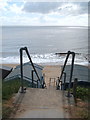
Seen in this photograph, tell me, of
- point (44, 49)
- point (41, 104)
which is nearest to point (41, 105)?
point (41, 104)

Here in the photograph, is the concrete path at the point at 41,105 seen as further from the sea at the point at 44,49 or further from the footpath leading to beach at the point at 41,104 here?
the sea at the point at 44,49

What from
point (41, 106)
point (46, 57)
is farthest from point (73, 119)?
point (46, 57)

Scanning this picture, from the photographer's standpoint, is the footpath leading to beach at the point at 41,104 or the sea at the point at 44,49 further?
the sea at the point at 44,49

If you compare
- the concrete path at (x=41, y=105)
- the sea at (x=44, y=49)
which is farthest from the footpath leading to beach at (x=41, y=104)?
the sea at (x=44, y=49)

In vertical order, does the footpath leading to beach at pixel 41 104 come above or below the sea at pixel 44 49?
below

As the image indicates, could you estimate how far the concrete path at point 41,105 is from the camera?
341cm

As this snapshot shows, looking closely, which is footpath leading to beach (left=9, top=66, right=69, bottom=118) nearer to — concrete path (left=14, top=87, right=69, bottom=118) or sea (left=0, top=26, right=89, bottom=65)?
concrete path (left=14, top=87, right=69, bottom=118)

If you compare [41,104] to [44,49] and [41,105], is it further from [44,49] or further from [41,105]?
[44,49]

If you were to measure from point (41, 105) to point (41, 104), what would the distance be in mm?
59

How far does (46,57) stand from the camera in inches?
1439

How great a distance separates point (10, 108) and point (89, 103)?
1559 mm

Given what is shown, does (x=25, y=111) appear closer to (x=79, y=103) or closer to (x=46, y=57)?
(x=79, y=103)

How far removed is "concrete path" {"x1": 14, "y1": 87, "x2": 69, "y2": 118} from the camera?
3.41 metres

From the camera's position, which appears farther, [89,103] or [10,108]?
[89,103]
